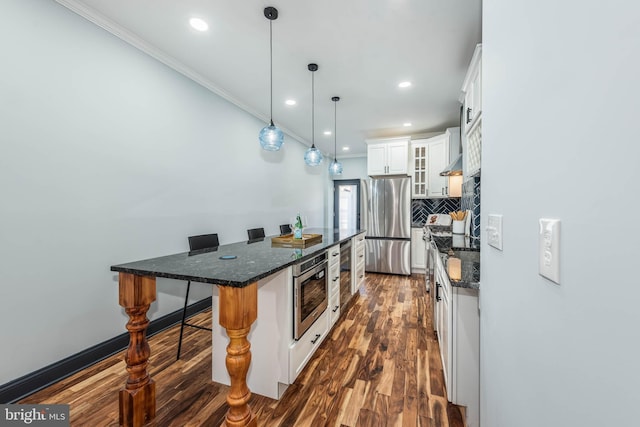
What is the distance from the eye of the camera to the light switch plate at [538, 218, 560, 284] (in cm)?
50

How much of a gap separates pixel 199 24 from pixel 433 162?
4042mm

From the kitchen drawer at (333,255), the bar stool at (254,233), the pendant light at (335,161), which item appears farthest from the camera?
the pendant light at (335,161)

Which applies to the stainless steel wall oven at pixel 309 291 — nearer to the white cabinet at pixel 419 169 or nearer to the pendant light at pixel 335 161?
the pendant light at pixel 335 161

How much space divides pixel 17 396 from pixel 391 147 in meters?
5.26

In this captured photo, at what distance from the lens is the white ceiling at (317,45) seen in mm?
1954

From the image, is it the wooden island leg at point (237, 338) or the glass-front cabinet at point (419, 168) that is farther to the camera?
the glass-front cabinet at point (419, 168)

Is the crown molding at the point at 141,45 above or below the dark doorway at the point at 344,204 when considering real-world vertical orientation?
above

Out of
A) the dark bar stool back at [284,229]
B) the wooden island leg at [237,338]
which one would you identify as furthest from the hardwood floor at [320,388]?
the dark bar stool back at [284,229]

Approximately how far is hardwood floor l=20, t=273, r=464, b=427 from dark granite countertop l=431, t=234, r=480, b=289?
0.86 metres

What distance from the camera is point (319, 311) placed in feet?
7.00

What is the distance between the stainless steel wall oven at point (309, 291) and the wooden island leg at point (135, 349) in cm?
85

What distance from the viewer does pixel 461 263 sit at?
5.64ft

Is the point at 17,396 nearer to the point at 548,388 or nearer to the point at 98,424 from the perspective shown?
the point at 98,424
